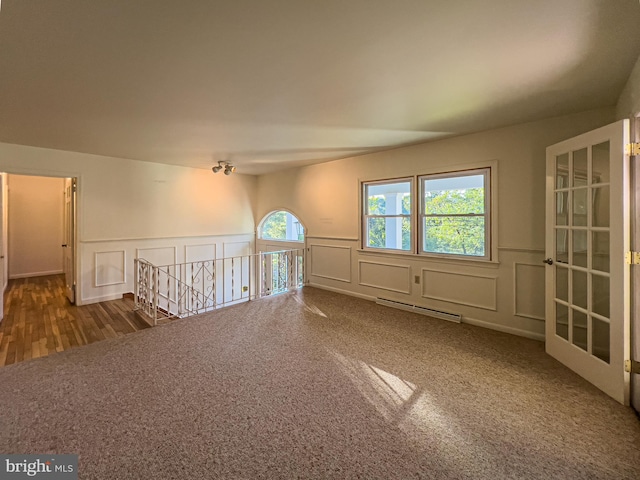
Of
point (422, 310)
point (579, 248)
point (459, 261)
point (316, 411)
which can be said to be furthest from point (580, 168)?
point (316, 411)

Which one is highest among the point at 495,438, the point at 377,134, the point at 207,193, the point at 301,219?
the point at 377,134

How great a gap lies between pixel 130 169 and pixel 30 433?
4252mm

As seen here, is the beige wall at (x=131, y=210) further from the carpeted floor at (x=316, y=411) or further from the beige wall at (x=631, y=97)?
the beige wall at (x=631, y=97)

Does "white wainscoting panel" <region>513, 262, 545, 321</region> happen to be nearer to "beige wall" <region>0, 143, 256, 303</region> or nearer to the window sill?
the window sill

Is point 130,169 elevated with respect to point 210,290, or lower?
elevated

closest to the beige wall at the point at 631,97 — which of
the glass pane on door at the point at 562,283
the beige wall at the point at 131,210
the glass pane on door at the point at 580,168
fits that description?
the glass pane on door at the point at 580,168

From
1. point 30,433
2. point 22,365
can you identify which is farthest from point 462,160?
point 22,365

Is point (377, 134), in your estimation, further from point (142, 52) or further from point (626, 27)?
point (142, 52)

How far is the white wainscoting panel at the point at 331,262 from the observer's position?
5027 millimetres

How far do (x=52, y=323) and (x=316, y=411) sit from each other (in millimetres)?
3873

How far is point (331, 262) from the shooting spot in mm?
5262

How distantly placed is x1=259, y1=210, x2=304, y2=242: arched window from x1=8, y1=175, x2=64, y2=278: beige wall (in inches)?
200

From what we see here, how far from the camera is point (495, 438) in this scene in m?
1.71

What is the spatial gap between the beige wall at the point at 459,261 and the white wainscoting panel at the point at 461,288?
0.04 feet
